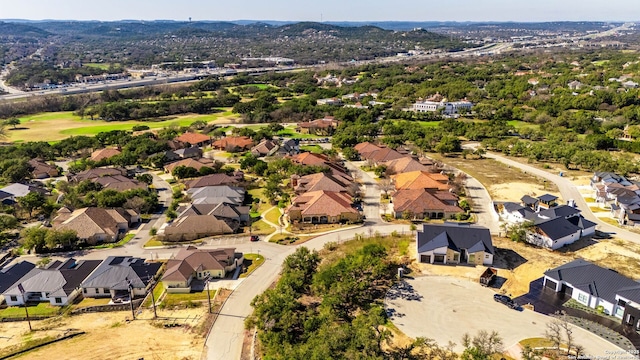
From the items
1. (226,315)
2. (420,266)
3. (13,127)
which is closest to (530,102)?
(420,266)

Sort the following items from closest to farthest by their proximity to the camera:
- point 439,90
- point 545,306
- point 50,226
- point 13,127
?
point 545,306 < point 50,226 < point 13,127 < point 439,90

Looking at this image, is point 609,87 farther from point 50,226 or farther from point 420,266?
point 50,226

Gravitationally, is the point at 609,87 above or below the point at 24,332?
above

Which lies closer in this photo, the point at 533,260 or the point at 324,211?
the point at 533,260

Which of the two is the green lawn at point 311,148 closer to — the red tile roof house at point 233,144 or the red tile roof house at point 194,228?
the red tile roof house at point 233,144

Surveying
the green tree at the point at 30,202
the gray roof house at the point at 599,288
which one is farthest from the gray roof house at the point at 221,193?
the gray roof house at the point at 599,288

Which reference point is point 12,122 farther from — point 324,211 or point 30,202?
point 324,211

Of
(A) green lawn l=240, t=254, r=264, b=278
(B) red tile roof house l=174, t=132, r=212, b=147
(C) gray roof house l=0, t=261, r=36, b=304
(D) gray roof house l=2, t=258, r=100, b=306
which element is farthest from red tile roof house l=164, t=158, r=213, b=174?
(D) gray roof house l=2, t=258, r=100, b=306

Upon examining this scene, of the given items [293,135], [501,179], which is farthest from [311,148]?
[501,179]
